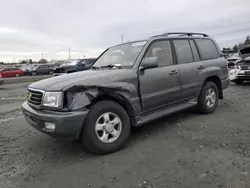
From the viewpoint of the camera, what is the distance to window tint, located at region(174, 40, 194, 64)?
5149 mm

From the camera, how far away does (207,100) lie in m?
5.89

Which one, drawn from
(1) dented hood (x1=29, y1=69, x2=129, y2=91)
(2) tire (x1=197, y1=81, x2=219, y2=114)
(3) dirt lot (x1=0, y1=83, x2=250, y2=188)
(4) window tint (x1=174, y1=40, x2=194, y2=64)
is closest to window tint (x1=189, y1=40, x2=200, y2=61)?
(4) window tint (x1=174, y1=40, x2=194, y2=64)

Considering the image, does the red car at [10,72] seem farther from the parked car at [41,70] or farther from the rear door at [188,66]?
the rear door at [188,66]

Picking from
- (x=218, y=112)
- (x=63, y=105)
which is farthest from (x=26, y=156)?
(x=218, y=112)

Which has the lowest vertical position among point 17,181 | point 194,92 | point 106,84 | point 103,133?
point 17,181

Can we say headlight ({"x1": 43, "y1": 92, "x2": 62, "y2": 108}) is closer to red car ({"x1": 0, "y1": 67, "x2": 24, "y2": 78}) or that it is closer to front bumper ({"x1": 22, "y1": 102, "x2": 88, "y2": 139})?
front bumper ({"x1": 22, "y1": 102, "x2": 88, "y2": 139})

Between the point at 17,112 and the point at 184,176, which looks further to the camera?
the point at 17,112

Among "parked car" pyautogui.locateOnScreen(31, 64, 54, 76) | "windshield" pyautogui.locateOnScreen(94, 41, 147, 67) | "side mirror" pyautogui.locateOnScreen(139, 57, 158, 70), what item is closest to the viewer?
"side mirror" pyautogui.locateOnScreen(139, 57, 158, 70)

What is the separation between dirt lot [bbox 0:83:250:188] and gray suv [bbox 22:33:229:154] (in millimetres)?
391

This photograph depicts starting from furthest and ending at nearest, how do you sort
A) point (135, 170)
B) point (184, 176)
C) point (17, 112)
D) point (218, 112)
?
point (17, 112)
point (218, 112)
point (135, 170)
point (184, 176)

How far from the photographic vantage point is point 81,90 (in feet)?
11.8

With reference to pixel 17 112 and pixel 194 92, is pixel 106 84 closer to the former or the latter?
pixel 194 92

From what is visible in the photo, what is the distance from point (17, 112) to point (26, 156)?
3.69 metres

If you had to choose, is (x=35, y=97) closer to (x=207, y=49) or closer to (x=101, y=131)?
(x=101, y=131)
